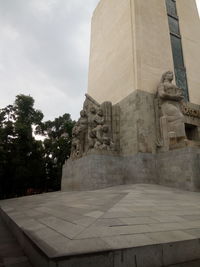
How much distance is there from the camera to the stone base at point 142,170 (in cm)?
866

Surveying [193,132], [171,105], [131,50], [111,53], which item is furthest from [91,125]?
[111,53]

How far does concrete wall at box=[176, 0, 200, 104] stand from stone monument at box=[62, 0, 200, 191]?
0.29ft

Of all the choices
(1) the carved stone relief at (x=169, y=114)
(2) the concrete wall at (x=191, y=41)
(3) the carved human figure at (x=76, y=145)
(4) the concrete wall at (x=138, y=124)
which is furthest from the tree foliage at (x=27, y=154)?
(2) the concrete wall at (x=191, y=41)

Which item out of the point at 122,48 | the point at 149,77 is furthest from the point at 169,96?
the point at 122,48

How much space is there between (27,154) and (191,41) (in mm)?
17099

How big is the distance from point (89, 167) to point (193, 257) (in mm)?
7850

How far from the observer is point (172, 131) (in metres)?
10.1

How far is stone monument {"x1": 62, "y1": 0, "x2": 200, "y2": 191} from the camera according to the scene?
9.86m

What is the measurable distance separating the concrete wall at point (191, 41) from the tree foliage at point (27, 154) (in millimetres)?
14008

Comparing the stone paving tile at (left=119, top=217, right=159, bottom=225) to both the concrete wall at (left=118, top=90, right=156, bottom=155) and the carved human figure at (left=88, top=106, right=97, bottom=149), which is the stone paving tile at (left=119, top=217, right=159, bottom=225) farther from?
the carved human figure at (left=88, top=106, right=97, bottom=149)

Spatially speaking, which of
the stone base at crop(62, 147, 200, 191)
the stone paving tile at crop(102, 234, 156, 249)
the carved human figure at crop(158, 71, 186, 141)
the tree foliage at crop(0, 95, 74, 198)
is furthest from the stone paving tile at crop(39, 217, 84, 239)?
the tree foliage at crop(0, 95, 74, 198)

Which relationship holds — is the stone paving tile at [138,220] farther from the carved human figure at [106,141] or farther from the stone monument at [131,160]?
the carved human figure at [106,141]

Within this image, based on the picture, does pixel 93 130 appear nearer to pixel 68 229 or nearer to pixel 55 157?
pixel 68 229

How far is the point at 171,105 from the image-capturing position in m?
10.8
